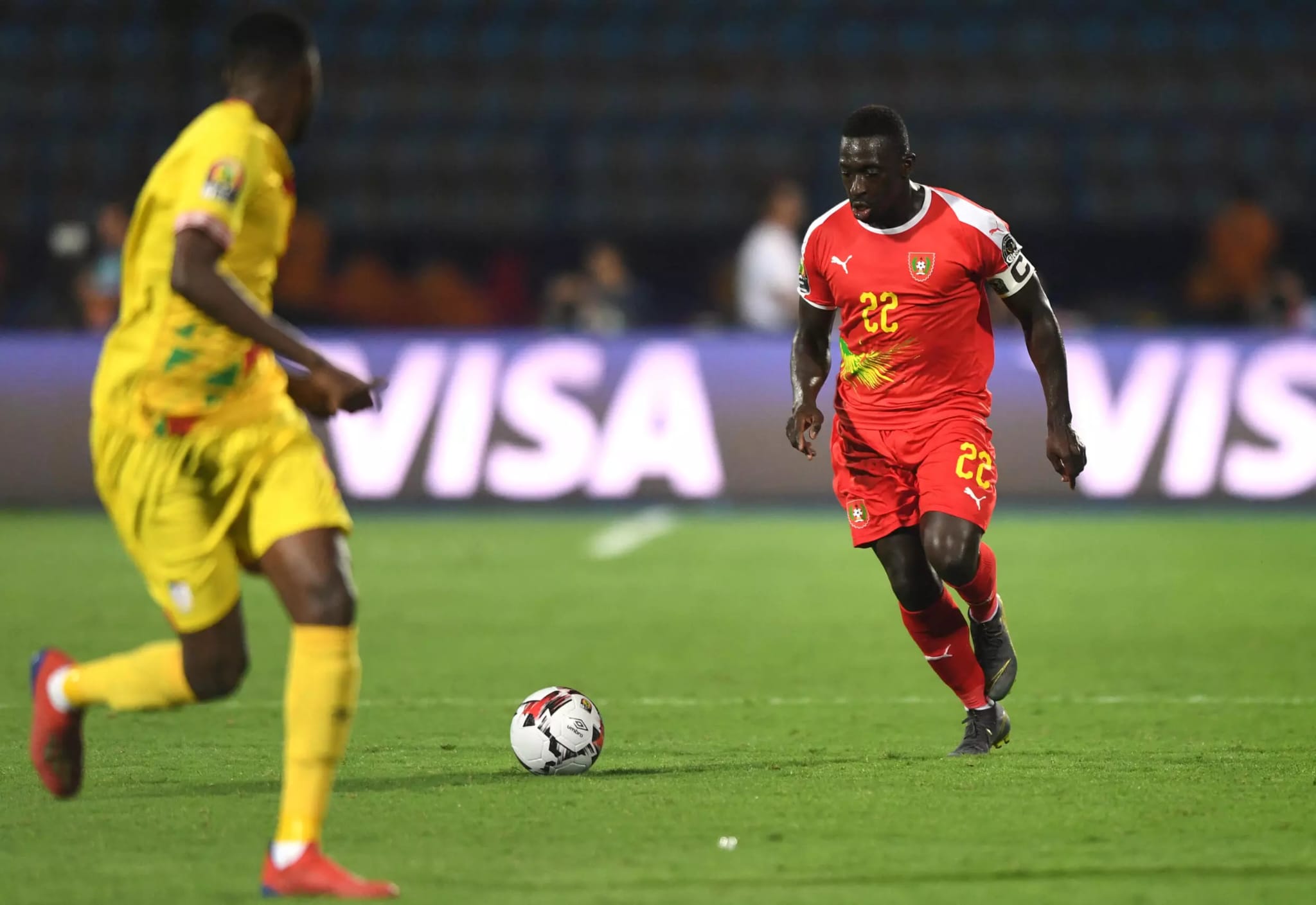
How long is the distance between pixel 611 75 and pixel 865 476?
1586 centimetres

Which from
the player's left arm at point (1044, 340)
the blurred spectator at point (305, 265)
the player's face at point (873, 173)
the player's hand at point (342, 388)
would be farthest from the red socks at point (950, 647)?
the blurred spectator at point (305, 265)

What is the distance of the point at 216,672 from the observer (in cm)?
472

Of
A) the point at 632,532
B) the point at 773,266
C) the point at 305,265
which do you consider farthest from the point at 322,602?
the point at 305,265

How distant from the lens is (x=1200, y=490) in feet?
47.3

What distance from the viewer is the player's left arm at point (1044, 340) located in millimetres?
6273

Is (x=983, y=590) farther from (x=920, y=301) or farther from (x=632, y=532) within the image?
(x=632, y=532)

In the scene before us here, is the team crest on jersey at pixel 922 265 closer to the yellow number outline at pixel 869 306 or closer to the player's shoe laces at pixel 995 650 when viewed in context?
the yellow number outline at pixel 869 306

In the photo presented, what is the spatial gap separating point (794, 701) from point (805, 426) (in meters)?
1.54

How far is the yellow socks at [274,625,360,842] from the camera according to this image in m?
4.41

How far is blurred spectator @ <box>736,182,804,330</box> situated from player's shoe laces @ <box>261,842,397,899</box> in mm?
11149

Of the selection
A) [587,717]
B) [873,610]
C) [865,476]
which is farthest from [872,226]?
[873,610]

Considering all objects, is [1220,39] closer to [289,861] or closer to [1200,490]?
[1200,490]

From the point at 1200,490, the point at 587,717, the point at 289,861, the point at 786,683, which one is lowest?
the point at 1200,490

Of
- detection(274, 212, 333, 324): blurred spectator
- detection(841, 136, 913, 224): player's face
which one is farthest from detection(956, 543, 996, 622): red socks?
detection(274, 212, 333, 324): blurred spectator
